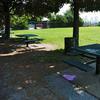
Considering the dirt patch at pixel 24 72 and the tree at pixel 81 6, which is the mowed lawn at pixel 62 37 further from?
the dirt patch at pixel 24 72

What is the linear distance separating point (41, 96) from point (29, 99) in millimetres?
299

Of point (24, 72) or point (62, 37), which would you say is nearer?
point (24, 72)

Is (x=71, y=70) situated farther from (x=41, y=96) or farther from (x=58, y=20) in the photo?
(x=58, y=20)

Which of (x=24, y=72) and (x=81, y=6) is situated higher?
(x=81, y=6)

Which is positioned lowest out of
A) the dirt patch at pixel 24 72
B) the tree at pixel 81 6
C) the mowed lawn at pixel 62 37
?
the dirt patch at pixel 24 72

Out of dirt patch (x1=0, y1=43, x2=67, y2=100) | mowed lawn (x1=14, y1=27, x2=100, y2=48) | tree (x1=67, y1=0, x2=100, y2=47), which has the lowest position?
dirt patch (x1=0, y1=43, x2=67, y2=100)

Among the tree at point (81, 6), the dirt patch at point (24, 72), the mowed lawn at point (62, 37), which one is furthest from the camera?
the mowed lawn at point (62, 37)

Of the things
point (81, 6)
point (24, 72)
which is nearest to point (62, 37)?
point (81, 6)

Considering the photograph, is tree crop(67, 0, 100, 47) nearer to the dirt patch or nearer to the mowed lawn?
the dirt patch

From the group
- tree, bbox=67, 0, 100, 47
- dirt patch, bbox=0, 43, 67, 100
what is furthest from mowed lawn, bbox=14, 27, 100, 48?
dirt patch, bbox=0, 43, 67, 100

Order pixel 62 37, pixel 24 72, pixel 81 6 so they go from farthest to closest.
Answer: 1. pixel 62 37
2. pixel 81 6
3. pixel 24 72

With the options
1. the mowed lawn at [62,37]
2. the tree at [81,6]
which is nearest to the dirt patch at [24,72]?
the tree at [81,6]

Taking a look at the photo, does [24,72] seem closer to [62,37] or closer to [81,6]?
[81,6]

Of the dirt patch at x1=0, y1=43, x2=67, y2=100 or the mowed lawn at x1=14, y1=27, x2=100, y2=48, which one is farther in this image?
the mowed lawn at x1=14, y1=27, x2=100, y2=48
